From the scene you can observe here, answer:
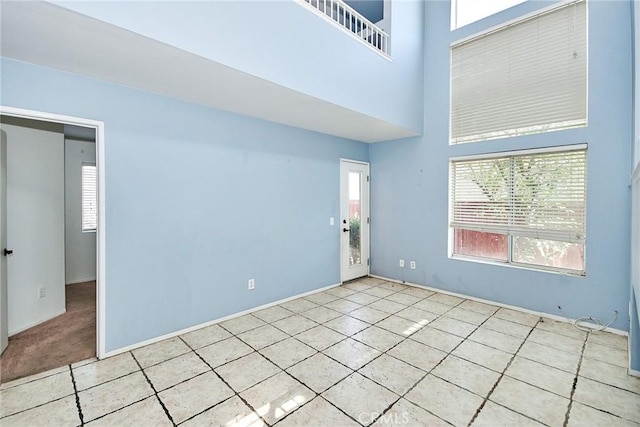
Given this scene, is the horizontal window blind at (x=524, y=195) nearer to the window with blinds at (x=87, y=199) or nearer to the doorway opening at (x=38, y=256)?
the doorway opening at (x=38, y=256)

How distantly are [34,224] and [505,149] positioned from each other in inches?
228

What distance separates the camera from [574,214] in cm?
338

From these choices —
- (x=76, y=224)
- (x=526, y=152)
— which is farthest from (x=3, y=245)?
(x=526, y=152)

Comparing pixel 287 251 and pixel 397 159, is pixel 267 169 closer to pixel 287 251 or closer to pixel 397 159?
pixel 287 251

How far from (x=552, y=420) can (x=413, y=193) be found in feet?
11.0

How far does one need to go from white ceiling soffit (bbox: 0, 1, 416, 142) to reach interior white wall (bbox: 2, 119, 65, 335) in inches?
59.9

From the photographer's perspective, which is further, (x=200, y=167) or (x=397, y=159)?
(x=397, y=159)

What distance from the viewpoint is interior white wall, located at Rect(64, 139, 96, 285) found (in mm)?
5332

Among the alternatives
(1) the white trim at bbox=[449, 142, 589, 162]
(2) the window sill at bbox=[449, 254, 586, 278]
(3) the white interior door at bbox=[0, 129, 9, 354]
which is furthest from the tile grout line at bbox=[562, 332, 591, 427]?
(3) the white interior door at bbox=[0, 129, 9, 354]

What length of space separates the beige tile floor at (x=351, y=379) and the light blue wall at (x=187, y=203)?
0.45 metres

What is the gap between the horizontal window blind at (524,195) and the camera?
338 cm

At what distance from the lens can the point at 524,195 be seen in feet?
12.2

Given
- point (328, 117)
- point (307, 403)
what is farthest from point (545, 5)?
point (307, 403)


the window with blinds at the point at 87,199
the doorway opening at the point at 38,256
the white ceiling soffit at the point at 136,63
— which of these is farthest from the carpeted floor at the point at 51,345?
the white ceiling soffit at the point at 136,63
